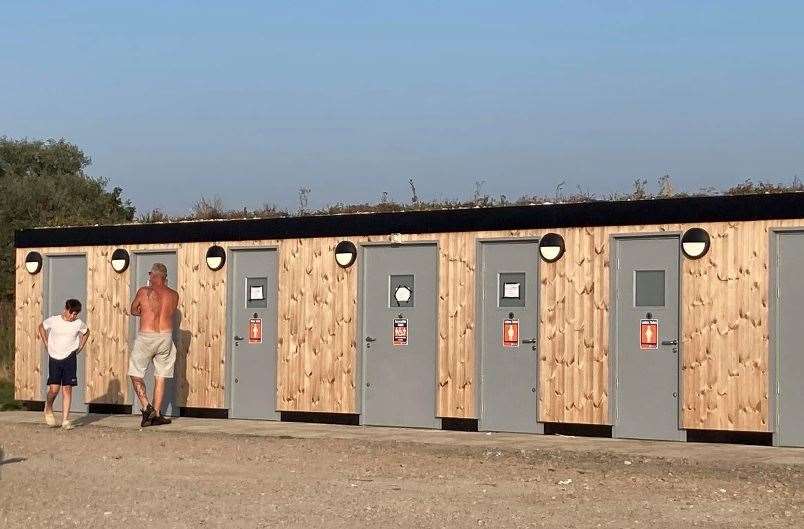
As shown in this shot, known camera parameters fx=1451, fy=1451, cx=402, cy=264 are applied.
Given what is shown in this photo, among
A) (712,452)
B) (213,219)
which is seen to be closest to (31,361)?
(213,219)

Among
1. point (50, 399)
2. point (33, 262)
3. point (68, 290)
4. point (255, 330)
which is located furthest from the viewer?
point (33, 262)

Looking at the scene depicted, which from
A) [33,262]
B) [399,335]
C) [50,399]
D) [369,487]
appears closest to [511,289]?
[399,335]

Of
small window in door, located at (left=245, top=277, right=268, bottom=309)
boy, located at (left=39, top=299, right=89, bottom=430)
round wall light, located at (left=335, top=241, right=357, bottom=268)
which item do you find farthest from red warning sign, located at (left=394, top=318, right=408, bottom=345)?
boy, located at (left=39, top=299, right=89, bottom=430)

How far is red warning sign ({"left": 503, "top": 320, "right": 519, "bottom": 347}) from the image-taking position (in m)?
16.8

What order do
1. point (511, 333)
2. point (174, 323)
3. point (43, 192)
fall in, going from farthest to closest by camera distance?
point (43, 192), point (174, 323), point (511, 333)

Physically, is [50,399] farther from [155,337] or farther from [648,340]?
[648,340]

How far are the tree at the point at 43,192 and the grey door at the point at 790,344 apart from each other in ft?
91.9

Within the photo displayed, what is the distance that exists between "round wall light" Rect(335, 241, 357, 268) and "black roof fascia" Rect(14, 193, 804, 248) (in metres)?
0.14

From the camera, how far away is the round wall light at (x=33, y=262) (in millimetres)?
21219

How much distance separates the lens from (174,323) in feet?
64.0

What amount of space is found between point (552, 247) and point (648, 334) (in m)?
1.51

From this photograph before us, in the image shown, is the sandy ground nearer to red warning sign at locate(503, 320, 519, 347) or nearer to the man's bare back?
red warning sign at locate(503, 320, 519, 347)

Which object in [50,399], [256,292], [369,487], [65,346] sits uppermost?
[256,292]

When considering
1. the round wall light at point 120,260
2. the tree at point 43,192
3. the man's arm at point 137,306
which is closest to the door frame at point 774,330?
the man's arm at point 137,306
